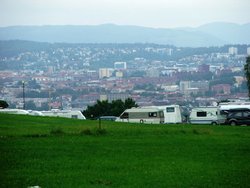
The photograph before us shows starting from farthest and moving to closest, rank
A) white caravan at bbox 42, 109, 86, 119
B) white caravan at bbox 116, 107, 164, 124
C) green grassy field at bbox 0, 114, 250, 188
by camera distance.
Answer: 1. white caravan at bbox 42, 109, 86, 119
2. white caravan at bbox 116, 107, 164, 124
3. green grassy field at bbox 0, 114, 250, 188

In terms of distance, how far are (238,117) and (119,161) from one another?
36747 mm

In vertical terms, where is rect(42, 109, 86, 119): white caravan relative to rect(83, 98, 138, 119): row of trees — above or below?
above

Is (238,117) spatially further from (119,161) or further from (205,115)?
(119,161)

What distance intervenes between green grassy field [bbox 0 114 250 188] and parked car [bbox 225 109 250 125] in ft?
85.7

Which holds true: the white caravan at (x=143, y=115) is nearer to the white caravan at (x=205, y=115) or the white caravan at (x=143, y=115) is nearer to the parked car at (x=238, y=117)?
the white caravan at (x=205, y=115)

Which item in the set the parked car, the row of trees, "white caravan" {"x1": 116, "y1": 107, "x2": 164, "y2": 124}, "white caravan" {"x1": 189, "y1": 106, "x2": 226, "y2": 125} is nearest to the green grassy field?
the parked car

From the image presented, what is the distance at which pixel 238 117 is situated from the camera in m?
54.6

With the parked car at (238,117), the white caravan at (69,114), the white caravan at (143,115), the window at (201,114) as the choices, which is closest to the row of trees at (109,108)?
the white caravan at (69,114)

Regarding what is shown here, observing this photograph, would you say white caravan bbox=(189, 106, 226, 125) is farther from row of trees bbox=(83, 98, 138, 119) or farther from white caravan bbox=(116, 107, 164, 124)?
row of trees bbox=(83, 98, 138, 119)

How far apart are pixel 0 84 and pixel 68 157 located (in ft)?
496

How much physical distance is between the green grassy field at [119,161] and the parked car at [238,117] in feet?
85.7

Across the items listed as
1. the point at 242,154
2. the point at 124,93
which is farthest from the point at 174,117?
the point at 124,93

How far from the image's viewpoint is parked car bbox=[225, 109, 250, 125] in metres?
54.1

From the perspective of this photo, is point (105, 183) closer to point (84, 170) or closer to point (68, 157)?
point (84, 170)
